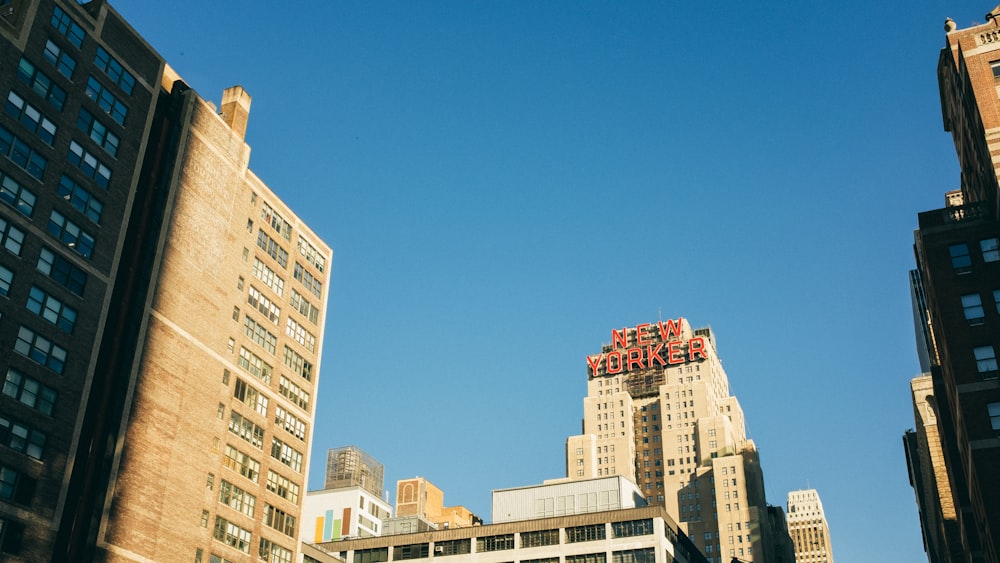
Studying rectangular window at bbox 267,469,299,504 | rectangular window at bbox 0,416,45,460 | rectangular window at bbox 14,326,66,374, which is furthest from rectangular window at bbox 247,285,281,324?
rectangular window at bbox 0,416,45,460

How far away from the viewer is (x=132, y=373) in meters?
84.7

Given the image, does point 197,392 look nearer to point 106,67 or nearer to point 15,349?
point 15,349

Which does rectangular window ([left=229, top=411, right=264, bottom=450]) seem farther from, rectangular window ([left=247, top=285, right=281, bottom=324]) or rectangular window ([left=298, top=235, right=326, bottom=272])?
rectangular window ([left=298, top=235, right=326, bottom=272])

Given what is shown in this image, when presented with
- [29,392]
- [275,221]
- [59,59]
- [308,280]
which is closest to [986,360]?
[308,280]

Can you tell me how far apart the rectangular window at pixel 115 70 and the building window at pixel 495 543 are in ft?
265

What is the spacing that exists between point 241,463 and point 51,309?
25.9 metres

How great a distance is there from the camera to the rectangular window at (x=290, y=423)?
103125mm

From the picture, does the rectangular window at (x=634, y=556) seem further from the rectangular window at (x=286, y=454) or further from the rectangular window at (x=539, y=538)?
the rectangular window at (x=286, y=454)

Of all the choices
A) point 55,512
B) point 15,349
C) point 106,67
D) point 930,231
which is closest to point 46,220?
point 15,349

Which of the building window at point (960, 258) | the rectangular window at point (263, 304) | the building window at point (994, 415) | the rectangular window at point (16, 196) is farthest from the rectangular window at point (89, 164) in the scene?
the building window at point (994, 415)

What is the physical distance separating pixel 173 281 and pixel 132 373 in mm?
10831

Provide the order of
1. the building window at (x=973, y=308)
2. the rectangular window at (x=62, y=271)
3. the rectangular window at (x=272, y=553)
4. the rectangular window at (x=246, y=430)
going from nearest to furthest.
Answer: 1. the rectangular window at (x=62, y=271)
2. the building window at (x=973, y=308)
3. the rectangular window at (x=246, y=430)
4. the rectangular window at (x=272, y=553)

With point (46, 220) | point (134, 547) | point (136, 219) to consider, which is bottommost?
point (134, 547)

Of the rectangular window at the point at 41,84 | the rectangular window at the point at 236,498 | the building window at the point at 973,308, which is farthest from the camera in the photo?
the rectangular window at the point at 236,498
